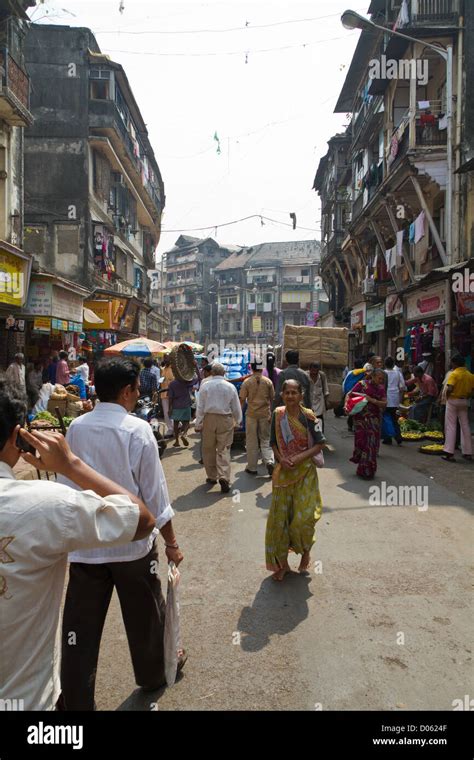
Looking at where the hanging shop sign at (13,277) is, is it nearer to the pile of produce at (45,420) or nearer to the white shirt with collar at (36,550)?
the pile of produce at (45,420)

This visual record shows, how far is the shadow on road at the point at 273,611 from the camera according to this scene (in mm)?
3500

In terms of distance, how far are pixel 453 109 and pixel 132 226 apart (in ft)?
63.7

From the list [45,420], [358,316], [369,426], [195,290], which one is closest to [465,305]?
[369,426]

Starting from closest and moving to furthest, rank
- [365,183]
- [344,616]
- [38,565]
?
[38,565], [344,616], [365,183]

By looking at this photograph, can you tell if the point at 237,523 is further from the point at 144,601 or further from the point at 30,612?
the point at 30,612

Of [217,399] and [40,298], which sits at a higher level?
[40,298]

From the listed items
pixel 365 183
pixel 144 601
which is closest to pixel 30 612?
pixel 144 601

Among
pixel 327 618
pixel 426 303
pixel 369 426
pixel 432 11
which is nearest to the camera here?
pixel 327 618

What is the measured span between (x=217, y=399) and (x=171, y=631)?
192 inches

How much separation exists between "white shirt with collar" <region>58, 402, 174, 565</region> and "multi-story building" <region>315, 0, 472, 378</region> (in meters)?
A: 10.9

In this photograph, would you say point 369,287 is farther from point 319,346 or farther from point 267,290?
point 267,290

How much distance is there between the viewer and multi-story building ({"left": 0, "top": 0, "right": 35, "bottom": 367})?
12602 millimetres

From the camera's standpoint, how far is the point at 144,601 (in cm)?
269

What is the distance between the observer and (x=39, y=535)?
1.56 metres
